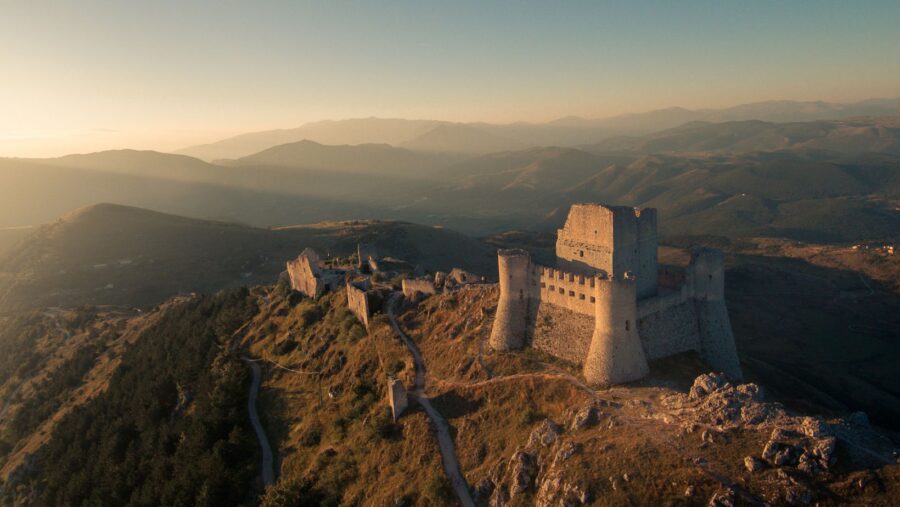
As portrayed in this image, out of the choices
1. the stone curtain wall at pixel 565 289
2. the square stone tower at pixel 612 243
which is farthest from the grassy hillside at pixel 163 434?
the square stone tower at pixel 612 243

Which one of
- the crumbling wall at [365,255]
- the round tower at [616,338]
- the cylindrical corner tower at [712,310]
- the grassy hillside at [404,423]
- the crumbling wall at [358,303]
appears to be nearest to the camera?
the grassy hillside at [404,423]

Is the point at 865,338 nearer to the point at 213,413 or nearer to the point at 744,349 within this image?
the point at 744,349

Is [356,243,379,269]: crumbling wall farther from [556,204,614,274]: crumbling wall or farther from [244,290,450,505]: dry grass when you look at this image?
[556,204,614,274]: crumbling wall

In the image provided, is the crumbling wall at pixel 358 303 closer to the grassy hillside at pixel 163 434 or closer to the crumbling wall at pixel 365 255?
the grassy hillside at pixel 163 434

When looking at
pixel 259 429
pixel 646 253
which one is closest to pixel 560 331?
pixel 646 253

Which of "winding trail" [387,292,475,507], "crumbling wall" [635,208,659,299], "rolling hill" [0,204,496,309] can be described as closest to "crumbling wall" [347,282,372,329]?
"winding trail" [387,292,475,507]
